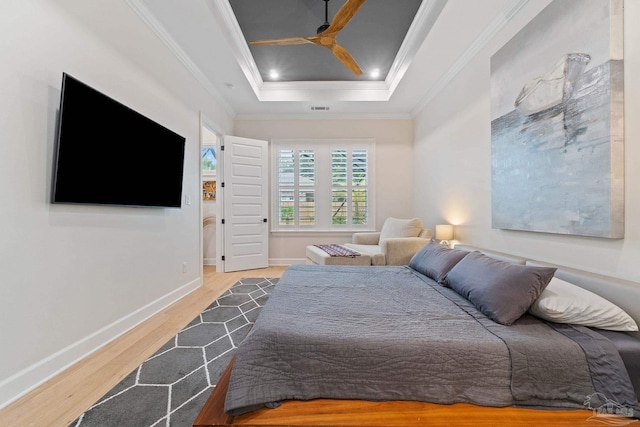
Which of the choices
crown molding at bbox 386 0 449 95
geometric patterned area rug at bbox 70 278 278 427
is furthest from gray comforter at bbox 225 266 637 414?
crown molding at bbox 386 0 449 95

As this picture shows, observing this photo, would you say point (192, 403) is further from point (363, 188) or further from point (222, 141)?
point (363, 188)

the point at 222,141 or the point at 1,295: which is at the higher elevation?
the point at 222,141

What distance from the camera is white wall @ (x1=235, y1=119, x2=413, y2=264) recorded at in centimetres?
489

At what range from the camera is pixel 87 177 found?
5.94 ft

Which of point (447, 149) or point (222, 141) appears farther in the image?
point (222, 141)

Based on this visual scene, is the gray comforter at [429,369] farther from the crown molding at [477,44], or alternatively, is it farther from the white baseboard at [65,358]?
the crown molding at [477,44]

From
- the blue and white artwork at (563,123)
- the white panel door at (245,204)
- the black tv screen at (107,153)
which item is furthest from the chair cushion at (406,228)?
the black tv screen at (107,153)

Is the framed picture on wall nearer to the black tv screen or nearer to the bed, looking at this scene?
the black tv screen

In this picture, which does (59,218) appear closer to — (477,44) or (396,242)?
(396,242)

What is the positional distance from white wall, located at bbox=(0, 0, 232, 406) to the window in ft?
8.12

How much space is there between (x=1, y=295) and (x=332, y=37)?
287 centimetres

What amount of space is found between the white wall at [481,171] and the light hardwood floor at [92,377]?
9.65ft

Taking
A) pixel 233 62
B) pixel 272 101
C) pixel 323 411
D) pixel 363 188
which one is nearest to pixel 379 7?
pixel 233 62

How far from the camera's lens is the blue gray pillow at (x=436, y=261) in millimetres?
2037
